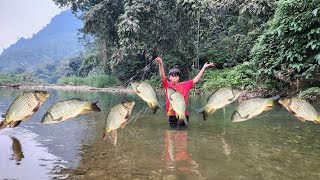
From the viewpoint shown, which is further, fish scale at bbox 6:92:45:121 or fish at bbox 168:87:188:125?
fish at bbox 168:87:188:125

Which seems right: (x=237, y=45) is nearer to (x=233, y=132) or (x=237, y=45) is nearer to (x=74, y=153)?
(x=233, y=132)

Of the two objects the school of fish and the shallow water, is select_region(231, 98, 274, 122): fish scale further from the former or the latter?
the shallow water

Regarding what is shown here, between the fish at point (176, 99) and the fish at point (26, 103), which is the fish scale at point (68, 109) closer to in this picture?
the fish at point (26, 103)

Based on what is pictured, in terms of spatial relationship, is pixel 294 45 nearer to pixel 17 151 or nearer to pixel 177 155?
pixel 177 155

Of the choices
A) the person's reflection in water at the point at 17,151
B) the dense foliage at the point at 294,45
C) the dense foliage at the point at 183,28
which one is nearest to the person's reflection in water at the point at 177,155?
the person's reflection in water at the point at 17,151

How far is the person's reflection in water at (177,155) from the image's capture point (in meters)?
5.13

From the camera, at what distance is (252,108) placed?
4387 mm

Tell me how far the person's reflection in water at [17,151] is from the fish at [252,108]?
10.7 ft

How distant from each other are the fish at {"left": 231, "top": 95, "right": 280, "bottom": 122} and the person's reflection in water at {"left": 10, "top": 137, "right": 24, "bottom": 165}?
3.26 m

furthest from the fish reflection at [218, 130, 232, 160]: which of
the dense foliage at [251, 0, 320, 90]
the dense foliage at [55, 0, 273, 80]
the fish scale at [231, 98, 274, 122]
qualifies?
the dense foliage at [55, 0, 273, 80]

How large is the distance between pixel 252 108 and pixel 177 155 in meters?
1.91

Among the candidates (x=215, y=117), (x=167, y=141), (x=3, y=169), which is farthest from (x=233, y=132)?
(x=3, y=169)

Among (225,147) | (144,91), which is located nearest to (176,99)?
(144,91)

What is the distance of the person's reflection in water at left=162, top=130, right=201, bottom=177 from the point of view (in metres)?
5.13
